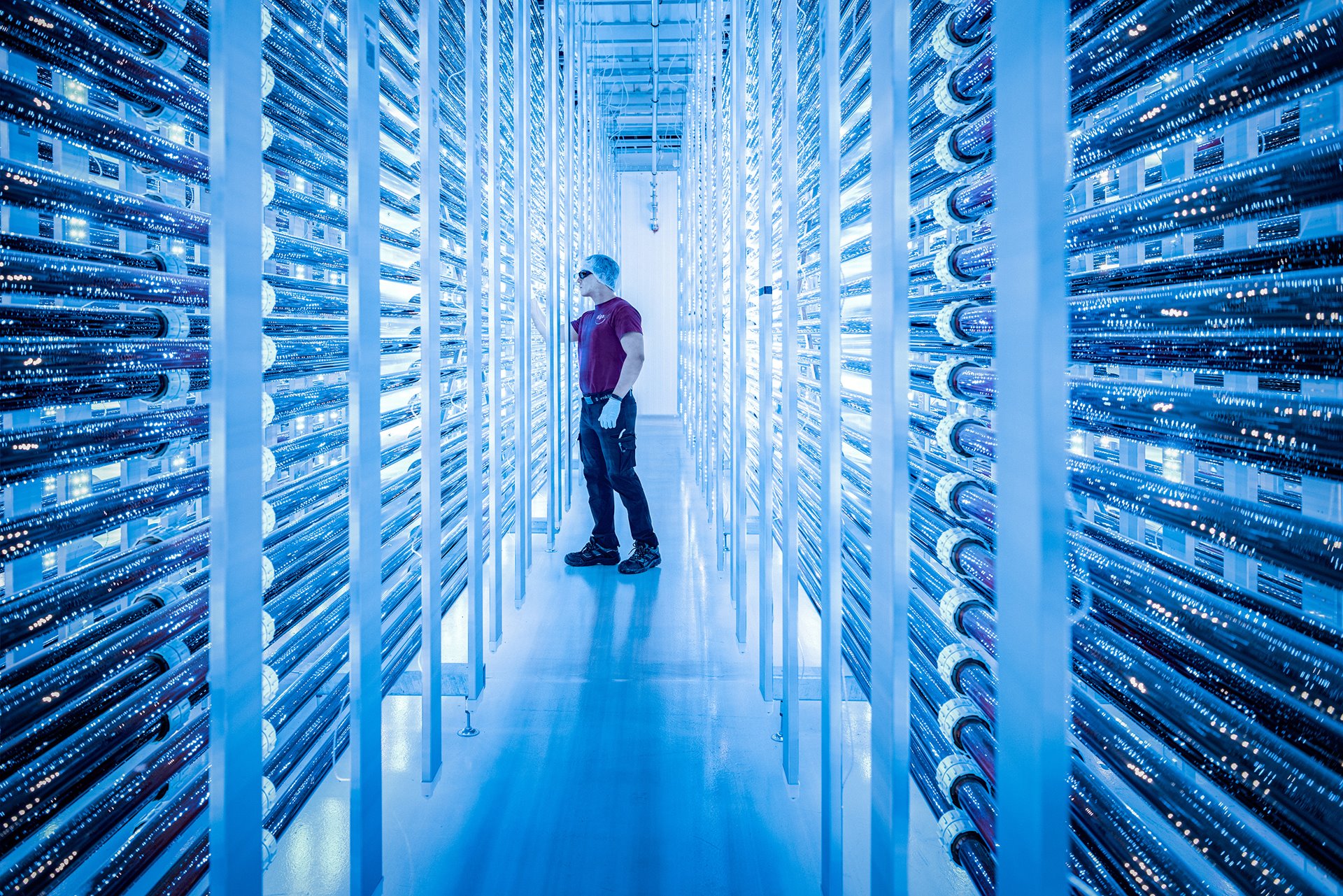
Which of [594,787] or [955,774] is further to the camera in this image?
[594,787]

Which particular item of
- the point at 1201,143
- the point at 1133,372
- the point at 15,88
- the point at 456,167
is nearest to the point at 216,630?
the point at 15,88

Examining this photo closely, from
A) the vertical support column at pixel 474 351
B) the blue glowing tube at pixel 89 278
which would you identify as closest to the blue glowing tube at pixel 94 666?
the blue glowing tube at pixel 89 278

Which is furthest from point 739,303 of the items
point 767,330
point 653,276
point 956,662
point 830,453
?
point 653,276

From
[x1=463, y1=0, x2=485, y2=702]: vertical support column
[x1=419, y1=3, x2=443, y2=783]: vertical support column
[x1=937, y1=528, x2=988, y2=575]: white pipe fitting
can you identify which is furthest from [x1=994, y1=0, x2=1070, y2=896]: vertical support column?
[x1=463, y1=0, x2=485, y2=702]: vertical support column

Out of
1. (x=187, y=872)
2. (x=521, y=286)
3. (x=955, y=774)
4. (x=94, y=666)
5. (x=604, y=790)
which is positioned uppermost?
(x=521, y=286)

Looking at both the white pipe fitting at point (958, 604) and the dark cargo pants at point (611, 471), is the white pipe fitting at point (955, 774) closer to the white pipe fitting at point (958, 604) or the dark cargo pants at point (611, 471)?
the white pipe fitting at point (958, 604)

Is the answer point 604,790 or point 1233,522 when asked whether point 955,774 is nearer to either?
point 1233,522

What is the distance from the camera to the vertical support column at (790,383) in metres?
1.79

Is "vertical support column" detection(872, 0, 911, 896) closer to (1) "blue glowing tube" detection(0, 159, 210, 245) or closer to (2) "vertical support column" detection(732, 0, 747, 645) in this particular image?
(1) "blue glowing tube" detection(0, 159, 210, 245)

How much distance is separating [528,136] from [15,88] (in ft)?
9.82

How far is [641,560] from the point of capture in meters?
3.96

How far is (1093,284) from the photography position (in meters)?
0.91

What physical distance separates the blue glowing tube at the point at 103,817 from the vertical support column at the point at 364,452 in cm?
29

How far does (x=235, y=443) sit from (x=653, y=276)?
12365 mm
